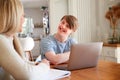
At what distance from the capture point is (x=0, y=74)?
41.8 inches

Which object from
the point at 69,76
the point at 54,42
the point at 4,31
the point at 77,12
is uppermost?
the point at 77,12

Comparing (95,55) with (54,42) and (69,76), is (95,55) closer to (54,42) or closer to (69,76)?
(69,76)

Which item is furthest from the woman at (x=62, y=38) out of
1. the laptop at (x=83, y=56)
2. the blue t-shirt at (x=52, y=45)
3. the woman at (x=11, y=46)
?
the woman at (x=11, y=46)

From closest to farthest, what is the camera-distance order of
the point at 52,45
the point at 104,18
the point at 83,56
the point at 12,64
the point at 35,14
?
the point at 12,64 < the point at 83,56 < the point at 52,45 < the point at 104,18 < the point at 35,14

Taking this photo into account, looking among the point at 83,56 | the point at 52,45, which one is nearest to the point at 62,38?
the point at 52,45

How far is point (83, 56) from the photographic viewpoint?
1.51 m

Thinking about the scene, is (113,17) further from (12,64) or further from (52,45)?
(12,64)

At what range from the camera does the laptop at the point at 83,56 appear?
146 cm

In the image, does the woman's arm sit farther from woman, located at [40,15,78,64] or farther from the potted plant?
the potted plant

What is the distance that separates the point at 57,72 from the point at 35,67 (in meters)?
0.25

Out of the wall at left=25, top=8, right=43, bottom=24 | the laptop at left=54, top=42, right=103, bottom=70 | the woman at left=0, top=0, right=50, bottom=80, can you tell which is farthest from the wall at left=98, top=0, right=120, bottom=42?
the wall at left=25, top=8, right=43, bottom=24

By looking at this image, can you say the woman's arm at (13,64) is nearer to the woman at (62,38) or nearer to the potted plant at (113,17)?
the woman at (62,38)

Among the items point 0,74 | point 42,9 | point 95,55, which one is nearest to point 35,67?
point 0,74

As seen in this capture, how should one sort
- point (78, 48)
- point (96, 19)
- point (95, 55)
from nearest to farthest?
point (78, 48) → point (95, 55) → point (96, 19)
